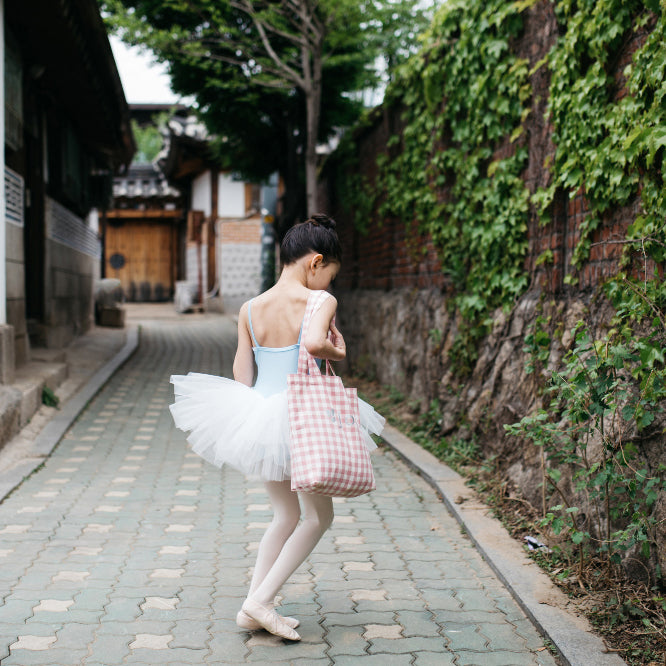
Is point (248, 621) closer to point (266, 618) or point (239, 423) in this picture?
point (266, 618)

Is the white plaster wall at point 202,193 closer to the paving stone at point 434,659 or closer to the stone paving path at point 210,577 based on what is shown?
the stone paving path at point 210,577

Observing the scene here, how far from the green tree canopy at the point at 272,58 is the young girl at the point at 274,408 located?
24.1ft

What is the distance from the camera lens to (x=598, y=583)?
383cm

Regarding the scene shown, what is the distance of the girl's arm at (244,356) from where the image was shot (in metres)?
3.47

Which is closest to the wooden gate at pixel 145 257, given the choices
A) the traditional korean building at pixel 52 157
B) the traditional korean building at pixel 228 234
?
the traditional korean building at pixel 228 234

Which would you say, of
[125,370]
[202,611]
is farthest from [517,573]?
[125,370]

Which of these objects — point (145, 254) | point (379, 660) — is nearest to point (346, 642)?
point (379, 660)

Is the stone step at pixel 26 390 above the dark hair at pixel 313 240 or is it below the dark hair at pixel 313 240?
below

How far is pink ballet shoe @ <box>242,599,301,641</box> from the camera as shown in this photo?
10.9 ft

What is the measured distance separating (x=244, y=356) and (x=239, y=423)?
0.32 m

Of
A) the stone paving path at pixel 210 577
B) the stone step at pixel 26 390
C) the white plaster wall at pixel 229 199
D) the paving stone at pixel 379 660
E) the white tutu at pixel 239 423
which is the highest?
the white plaster wall at pixel 229 199

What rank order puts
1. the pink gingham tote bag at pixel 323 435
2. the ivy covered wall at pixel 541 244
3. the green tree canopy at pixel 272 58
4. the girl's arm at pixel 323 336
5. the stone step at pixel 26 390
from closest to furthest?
the pink gingham tote bag at pixel 323 435 → the girl's arm at pixel 323 336 → the ivy covered wall at pixel 541 244 → the stone step at pixel 26 390 → the green tree canopy at pixel 272 58

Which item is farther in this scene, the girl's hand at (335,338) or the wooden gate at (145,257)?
the wooden gate at (145,257)

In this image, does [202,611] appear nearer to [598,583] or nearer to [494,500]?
[598,583]
